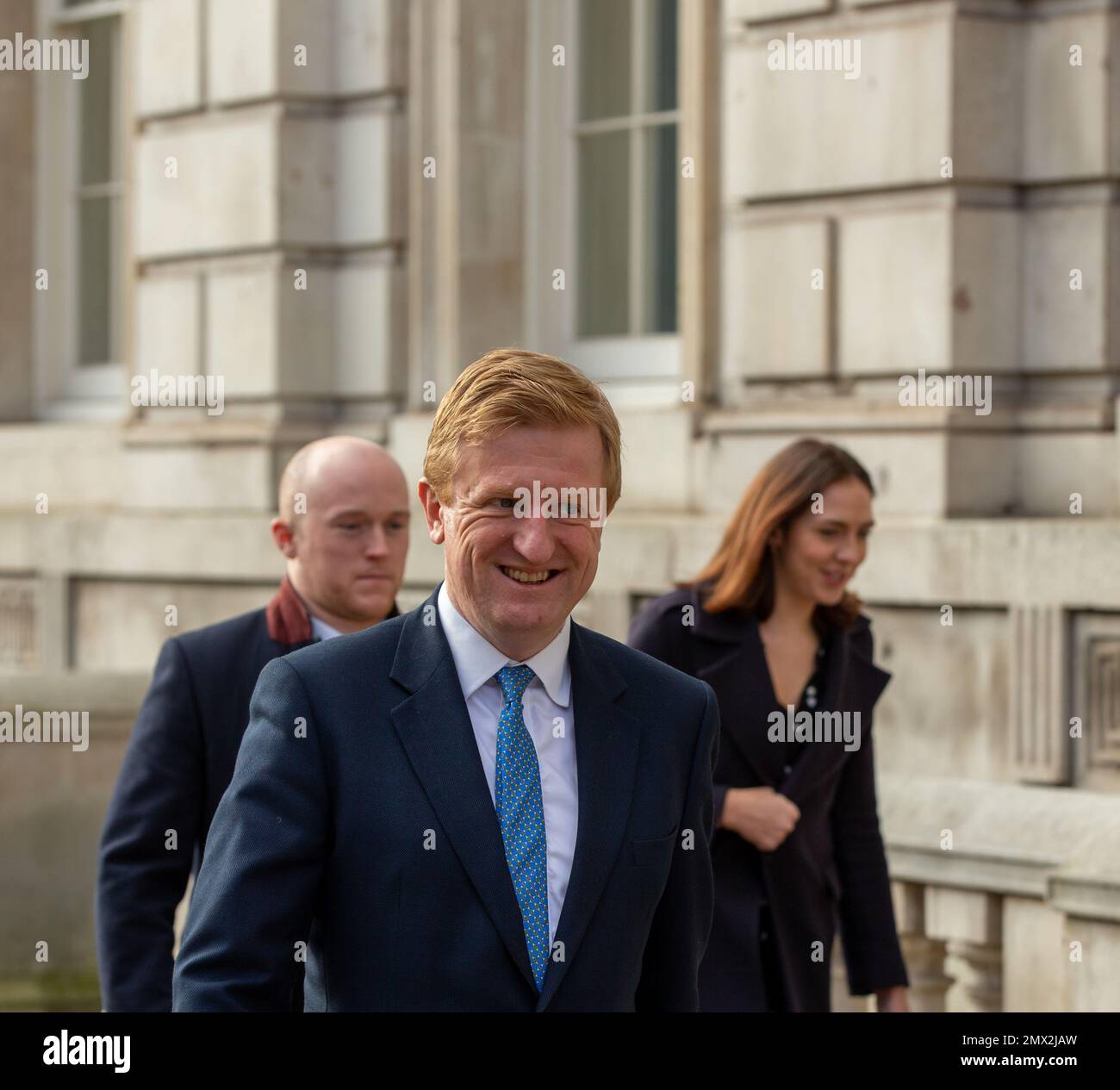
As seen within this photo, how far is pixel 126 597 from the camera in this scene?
10.1 meters

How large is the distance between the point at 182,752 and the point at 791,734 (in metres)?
1.45

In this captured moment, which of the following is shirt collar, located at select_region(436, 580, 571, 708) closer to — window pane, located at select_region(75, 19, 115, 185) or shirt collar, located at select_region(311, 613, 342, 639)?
shirt collar, located at select_region(311, 613, 342, 639)

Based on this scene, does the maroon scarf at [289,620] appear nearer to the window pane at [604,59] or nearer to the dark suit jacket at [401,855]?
the dark suit jacket at [401,855]

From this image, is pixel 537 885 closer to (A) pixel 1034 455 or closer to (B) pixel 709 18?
(A) pixel 1034 455

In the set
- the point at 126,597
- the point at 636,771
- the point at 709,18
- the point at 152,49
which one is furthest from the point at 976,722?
the point at 152,49

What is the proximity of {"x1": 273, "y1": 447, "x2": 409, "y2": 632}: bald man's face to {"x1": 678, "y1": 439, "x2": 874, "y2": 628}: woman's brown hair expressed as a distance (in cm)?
79

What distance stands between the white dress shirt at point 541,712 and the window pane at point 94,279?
886cm

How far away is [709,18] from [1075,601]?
9.25 ft

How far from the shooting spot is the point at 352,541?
15.3 ft

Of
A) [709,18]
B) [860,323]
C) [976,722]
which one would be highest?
[709,18]

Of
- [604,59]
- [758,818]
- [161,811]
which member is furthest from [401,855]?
[604,59]

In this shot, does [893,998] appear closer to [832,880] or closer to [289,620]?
[832,880]

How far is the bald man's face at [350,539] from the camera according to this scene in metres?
4.61
